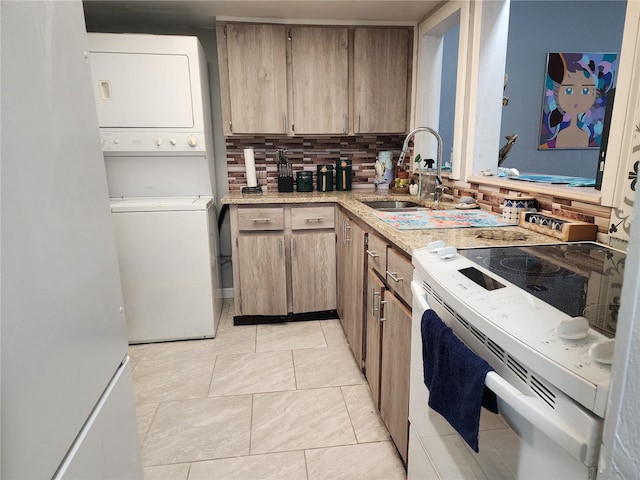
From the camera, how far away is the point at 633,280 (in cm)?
37

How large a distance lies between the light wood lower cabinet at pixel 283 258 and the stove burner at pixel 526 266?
171cm

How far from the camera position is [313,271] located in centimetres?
281

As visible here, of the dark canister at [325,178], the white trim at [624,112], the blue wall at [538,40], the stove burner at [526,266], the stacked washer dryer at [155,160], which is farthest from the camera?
the blue wall at [538,40]

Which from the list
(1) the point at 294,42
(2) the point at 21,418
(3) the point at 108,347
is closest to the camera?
(2) the point at 21,418

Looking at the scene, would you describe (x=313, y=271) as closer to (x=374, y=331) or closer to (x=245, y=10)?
(x=374, y=331)

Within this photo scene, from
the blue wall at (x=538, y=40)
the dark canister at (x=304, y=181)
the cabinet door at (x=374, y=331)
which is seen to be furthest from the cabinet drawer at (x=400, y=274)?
the blue wall at (x=538, y=40)

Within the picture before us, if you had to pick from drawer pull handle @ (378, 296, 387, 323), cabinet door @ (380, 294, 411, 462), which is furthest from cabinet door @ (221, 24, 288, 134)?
cabinet door @ (380, 294, 411, 462)

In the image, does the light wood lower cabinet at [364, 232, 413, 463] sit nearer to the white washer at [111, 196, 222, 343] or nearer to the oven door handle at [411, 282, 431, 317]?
the oven door handle at [411, 282, 431, 317]

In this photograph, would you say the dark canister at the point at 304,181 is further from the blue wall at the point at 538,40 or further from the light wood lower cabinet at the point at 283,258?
the blue wall at the point at 538,40

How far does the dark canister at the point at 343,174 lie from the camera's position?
3.11 metres

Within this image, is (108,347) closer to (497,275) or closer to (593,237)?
(497,275)

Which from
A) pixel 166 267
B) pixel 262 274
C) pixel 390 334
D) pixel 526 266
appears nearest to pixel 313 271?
pixel 262 274

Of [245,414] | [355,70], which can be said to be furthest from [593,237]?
[355,70]

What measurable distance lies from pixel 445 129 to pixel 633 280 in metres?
3.38
